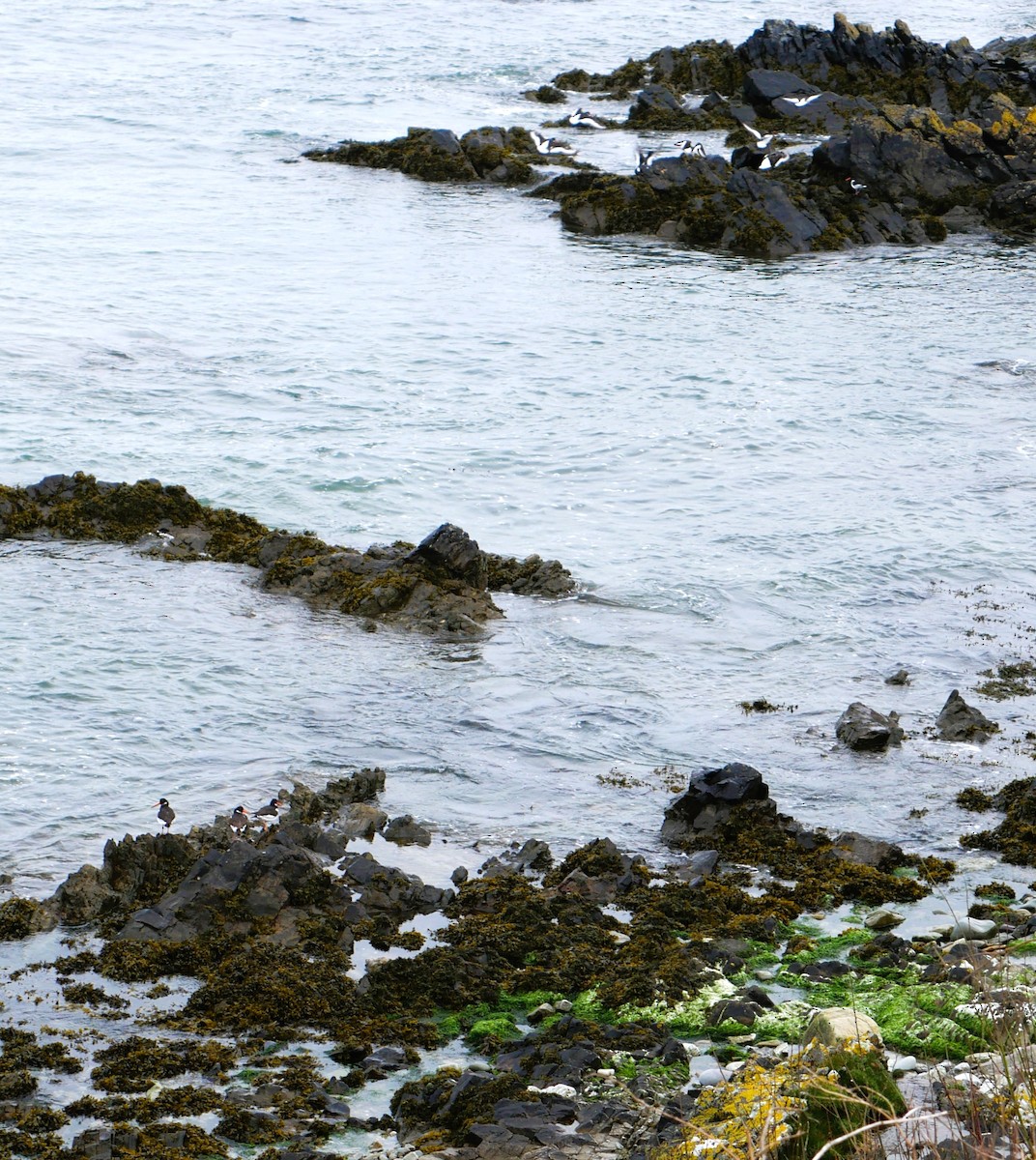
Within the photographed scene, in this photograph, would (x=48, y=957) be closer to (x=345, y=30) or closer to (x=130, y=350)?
(x=130, y=350)

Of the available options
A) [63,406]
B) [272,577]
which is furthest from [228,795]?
[63,406]

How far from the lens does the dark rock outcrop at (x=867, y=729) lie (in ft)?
47.6

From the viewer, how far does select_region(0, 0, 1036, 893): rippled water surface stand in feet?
47.7

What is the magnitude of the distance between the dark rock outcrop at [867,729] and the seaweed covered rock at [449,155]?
31.9 metres

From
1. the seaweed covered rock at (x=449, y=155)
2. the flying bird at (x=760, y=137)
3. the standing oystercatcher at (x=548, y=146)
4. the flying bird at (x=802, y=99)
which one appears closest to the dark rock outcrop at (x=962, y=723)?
the seaweed covered rock at (x=449, y=155)

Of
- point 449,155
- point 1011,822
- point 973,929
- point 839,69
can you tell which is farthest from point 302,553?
point 839,69

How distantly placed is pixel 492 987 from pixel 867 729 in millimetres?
5570

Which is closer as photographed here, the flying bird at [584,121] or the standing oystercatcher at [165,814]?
the standing oystercatcher at [165,814]

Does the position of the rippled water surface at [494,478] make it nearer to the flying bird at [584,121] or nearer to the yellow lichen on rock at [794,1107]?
the flying bird at [584,121]

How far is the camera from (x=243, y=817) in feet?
41.8

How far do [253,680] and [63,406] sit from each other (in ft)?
36.5

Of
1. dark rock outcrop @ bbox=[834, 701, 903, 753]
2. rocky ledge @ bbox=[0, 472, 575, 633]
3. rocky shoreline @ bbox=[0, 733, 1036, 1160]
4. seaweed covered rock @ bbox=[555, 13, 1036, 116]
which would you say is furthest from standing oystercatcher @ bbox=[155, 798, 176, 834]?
seaweed covered rock @ bbox=[555, 13, 1036, 116]

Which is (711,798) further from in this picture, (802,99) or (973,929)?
(802,99)

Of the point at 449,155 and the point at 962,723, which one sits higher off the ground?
the point at 449,155
